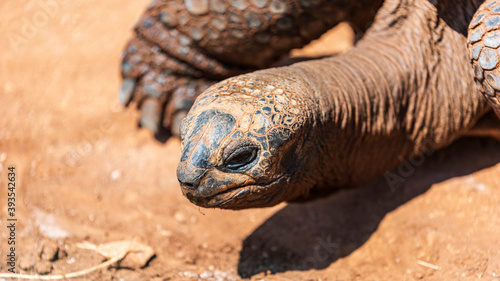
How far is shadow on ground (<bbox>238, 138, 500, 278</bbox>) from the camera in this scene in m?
2.78

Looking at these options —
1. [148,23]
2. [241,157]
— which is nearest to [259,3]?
[148,23]

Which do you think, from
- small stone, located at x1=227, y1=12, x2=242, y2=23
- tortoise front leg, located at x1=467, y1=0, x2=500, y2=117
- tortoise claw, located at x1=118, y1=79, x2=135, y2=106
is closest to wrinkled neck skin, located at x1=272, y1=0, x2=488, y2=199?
tortoise front leg, located at x1=467, y1=0, x2=500, y2=117

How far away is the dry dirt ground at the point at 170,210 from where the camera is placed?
103 inches

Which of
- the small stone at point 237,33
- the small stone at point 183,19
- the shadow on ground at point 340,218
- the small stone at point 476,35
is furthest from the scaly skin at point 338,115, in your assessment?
the small stone at point 183,19

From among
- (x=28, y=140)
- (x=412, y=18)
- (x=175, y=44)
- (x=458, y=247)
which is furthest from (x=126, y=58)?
(x=458, y=247)

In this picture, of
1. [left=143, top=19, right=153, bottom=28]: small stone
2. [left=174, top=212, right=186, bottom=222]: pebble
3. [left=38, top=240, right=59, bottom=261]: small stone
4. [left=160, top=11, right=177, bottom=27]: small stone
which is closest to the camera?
[left=38, top=240, right=59, bottom=261]: small stone

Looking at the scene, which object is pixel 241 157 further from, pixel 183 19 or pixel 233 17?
pixel 183 19

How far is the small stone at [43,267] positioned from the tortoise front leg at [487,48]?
2.23 meters

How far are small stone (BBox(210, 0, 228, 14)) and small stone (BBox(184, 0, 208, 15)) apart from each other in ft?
0.15

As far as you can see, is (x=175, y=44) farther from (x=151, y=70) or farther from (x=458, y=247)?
(x=458, y=247)

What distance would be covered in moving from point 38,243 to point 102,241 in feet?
1.07

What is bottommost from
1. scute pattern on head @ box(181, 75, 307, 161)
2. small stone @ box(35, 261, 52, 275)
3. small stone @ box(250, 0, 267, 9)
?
small stone @ box(35, 261, 52, 275)

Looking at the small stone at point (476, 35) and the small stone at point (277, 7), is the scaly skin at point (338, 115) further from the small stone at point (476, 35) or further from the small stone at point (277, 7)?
the small stone at point (277, 7)

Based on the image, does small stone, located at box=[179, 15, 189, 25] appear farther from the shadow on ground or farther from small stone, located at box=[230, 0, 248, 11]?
the shadow on ground
